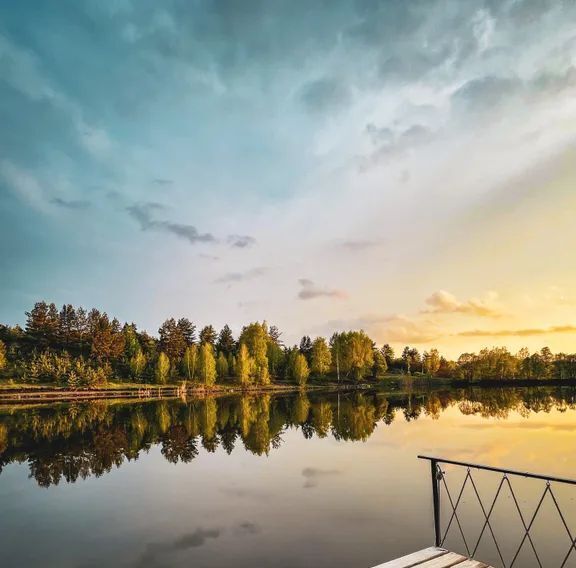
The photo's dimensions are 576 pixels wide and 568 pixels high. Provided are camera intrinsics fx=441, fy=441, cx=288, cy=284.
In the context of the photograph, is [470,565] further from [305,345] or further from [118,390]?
[305,345]

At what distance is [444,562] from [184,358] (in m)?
99.4

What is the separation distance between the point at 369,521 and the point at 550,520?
5378 mm

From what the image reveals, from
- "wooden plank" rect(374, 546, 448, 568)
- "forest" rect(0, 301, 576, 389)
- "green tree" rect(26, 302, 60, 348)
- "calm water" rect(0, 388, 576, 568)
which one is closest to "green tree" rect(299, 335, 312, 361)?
"forest" rect(0, 301, 576, 389)

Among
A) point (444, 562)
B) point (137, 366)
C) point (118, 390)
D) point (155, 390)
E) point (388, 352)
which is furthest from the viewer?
point (388, 352)

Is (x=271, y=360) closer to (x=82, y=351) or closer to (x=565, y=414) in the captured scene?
(x=82, y=351)

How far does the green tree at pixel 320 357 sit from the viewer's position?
118944 mm

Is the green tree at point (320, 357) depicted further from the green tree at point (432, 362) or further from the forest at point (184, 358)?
the green tree at point (432, 362)

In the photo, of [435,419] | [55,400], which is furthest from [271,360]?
[435,419]

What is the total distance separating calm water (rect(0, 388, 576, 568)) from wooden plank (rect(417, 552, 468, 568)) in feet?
12.7

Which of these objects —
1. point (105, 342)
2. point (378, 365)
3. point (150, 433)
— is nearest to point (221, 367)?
point (105, 342)

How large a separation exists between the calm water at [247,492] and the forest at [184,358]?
196 ft

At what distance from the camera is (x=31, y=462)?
2328cm

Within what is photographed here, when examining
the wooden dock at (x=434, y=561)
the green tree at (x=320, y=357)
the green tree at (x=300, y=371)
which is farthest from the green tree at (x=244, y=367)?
the wooden dock at (x=434, y=561)

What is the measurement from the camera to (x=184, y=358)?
336 feet
